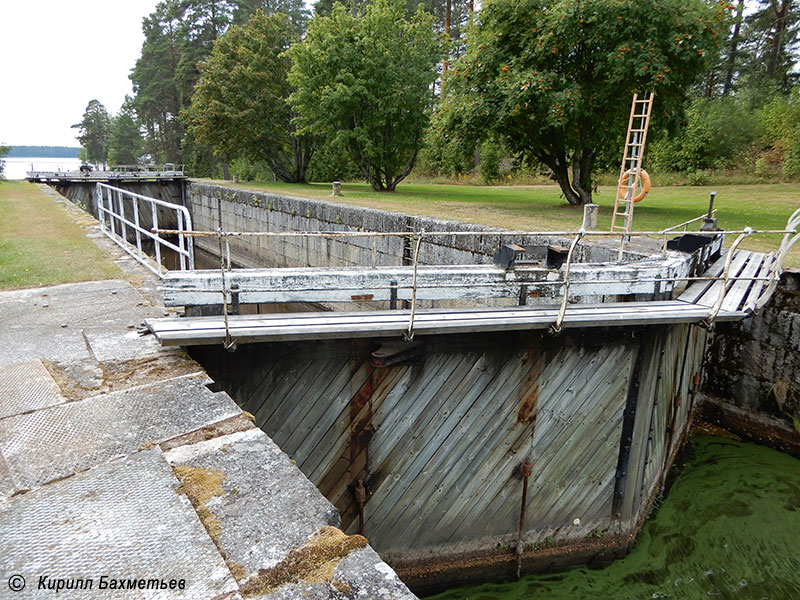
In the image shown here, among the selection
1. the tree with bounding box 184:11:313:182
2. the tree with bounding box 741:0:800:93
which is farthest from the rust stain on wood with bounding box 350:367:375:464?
Result: the tree with bounding box 741:0:800:93

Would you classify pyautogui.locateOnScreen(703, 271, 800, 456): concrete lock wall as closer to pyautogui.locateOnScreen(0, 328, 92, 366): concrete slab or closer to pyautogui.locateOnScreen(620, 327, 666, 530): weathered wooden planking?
pyautogui.locateOnScreen(620, 327, 666, 530): weathered wooden planking

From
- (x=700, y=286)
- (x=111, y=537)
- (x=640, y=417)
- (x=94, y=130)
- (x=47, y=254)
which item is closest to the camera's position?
(x=111, y=537)

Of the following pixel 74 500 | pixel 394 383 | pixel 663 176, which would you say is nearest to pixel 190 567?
pixel 74 500

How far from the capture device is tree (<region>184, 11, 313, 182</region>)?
2612 centimetres

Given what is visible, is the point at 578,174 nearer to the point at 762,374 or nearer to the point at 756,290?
the point at 762,374

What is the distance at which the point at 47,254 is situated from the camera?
25.4 ft

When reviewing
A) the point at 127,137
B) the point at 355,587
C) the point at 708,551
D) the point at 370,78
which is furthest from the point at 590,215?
the point at 127,137

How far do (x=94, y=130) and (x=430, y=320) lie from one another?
83.6 metres

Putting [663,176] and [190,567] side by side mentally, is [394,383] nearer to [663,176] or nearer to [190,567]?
[190,567]

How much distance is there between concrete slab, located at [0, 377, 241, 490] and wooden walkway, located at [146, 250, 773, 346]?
0.56 meters

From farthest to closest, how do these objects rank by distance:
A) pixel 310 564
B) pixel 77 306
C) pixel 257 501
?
pixel 77 306 → pixel 257 501 → pixel 310 564

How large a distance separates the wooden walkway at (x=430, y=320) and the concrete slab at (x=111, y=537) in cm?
146

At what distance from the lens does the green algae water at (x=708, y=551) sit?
5.08 meters

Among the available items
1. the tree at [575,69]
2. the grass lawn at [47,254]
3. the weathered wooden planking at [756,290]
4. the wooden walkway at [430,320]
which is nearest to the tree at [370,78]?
the tree at [575,69]
